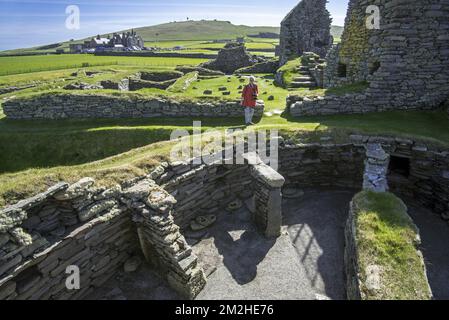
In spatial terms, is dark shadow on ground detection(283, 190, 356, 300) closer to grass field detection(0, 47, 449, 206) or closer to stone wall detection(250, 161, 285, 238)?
stone wall detection(250, 161, 285, 238)

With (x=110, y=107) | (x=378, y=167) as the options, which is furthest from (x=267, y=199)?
(x=110, y=107)

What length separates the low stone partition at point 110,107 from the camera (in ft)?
52.4

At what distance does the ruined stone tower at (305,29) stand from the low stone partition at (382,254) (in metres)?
24.7

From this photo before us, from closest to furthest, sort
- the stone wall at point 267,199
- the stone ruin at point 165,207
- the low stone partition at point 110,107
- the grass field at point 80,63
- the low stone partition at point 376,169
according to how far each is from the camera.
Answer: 1. the stone ruin at point 165,207
2. the stone wall at point 267,199
3. the low stone partition at point 376,169
4. the low stone partition at point 110,107
5. the grass field at point 80,63

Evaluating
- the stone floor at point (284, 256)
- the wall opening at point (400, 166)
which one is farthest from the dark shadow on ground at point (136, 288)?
the wall opening at point (400, 166)

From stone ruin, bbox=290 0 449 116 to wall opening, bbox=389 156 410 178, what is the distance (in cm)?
297

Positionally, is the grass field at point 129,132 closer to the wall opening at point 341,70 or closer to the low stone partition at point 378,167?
the low stone partition at point 378,167

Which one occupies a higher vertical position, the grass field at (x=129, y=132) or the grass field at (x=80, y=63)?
the grass field at (x=80, y=63)

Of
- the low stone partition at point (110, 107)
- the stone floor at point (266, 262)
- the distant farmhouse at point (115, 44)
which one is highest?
the distant farmhouse at point (115, 44)

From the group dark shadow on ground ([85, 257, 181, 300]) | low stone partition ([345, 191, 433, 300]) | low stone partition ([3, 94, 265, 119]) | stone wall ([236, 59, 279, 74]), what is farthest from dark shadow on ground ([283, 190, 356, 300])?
stone wall ([236, 59, 279, 74])

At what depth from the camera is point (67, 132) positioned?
51.1 ft

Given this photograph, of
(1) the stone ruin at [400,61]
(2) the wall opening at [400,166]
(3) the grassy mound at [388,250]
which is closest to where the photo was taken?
(3) the grassy mound at [388,250]

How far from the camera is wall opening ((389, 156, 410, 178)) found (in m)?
13.3
